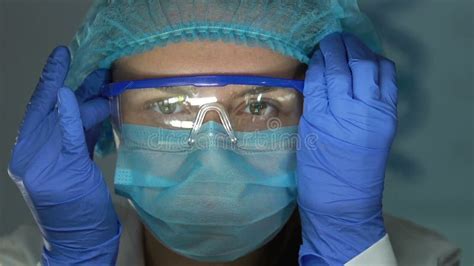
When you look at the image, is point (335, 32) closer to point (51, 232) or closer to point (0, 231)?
point (51, 232)

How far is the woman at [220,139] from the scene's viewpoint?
160 centimetres

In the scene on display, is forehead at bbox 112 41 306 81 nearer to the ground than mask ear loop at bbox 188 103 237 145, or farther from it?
farther from it

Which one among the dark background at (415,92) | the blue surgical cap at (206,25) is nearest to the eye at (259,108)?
the blue surgical cap at (206,25)

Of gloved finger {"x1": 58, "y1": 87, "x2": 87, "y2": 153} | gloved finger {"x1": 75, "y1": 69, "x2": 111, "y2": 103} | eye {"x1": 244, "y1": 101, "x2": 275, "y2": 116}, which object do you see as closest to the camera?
gloved finger {"x1": 58, "y1": 87, "x2": 87, "y2": 153}

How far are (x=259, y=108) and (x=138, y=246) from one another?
53 cm

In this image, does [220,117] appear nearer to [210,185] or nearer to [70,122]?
[210,185]

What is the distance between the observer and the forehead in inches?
65.2

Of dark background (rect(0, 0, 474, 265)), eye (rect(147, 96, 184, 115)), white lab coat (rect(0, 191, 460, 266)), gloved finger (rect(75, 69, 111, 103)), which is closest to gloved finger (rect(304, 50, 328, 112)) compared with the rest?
eye (rect(147, 96, 184, 115))

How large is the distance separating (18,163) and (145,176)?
11.1 inches

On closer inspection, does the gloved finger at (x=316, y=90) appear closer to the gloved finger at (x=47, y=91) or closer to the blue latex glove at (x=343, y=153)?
the blue latex glove at (x=343, y=153)

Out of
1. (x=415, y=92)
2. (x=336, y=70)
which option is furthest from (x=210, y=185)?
(x=415, y=92)

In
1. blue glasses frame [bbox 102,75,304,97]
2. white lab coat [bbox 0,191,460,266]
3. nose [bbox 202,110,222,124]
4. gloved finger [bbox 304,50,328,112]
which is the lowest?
white lab coat [bbox 0,191,460,266]

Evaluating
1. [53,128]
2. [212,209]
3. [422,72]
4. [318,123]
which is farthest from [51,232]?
[422,72]

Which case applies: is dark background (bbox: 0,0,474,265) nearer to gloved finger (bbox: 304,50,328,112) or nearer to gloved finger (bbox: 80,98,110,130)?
gloved finger (bbox: 80,98,110,130)
